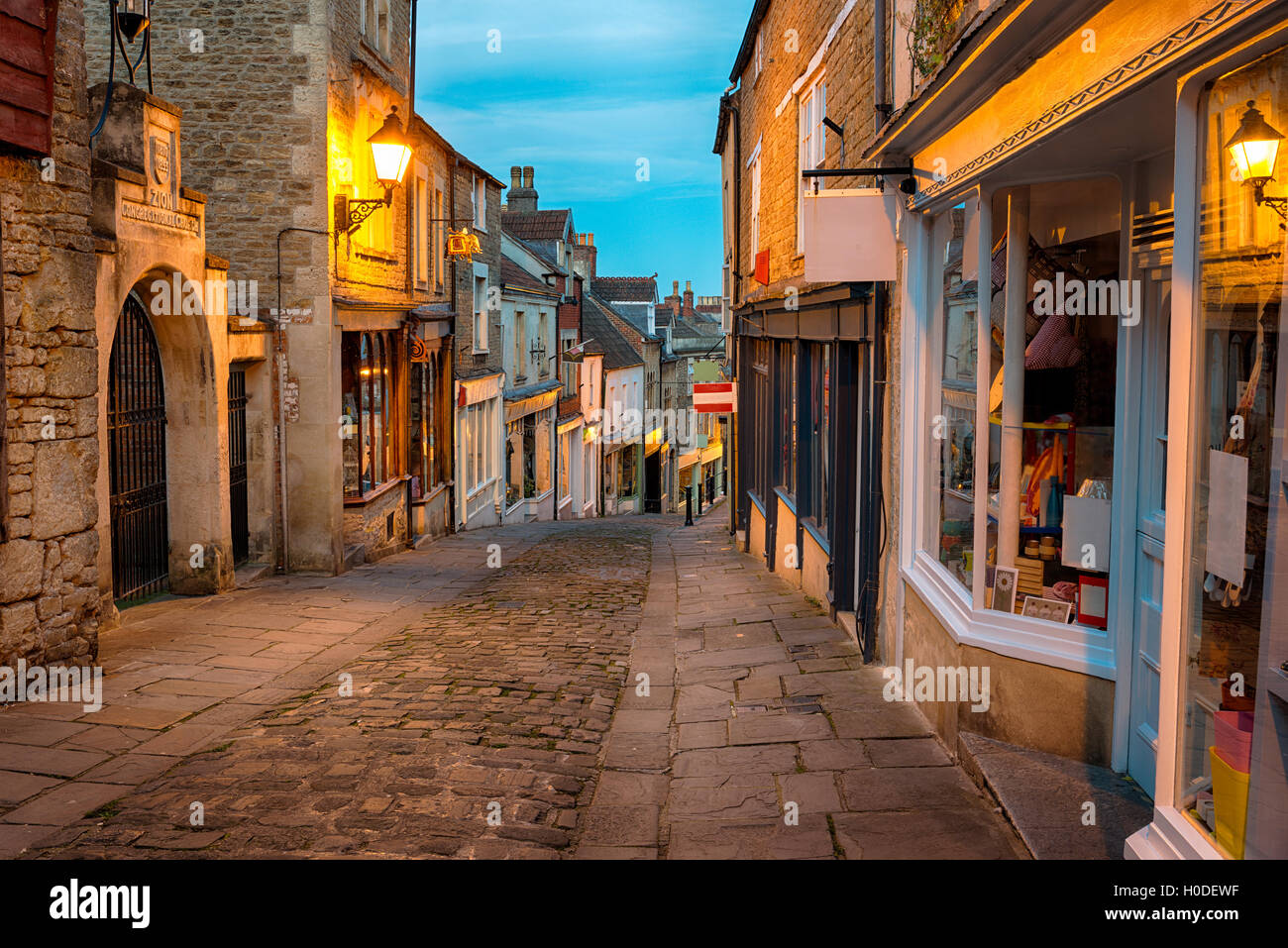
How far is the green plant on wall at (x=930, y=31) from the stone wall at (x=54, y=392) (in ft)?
18.4

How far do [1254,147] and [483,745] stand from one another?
4969 mm

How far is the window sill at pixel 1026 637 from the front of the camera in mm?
5219

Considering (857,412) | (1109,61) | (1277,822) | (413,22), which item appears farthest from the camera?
(413,22)

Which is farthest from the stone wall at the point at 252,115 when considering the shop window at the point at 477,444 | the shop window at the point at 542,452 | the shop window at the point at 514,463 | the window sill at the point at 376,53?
the shop window at the point at 542,452

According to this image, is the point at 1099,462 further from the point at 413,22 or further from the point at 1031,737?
the point at 413,22

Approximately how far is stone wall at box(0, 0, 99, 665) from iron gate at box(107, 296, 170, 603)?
2379 millimetres

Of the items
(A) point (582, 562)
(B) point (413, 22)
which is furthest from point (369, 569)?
(B) point (413, 22)

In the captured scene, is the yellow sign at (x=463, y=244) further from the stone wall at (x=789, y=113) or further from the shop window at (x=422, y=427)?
the stone wall at (x=789, y=113)

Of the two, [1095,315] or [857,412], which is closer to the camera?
[1095,315]

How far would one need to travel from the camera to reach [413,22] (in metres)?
18.5

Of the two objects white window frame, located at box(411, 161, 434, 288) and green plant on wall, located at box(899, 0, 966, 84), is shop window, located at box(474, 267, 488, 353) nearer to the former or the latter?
white window frame, located at box(411, 161, 434, 288)

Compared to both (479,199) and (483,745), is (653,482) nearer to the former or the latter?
(479,199)
